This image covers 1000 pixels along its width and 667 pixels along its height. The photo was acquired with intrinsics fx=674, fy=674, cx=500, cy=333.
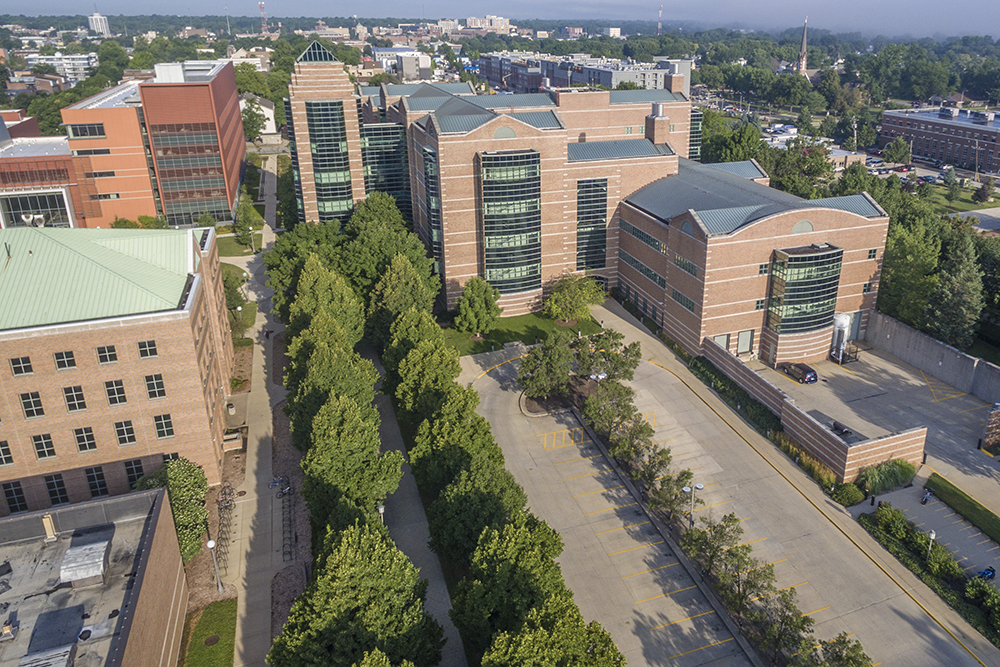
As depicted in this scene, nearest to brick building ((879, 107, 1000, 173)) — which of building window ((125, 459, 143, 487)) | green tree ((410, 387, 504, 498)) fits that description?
green tree ((410, 387, 504, 498))

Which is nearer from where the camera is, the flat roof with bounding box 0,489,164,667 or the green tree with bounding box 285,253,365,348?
the flat roof with bounding box 0,489,164,667

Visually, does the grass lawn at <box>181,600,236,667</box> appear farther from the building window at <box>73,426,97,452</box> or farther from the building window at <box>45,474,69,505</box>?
the building window at <box>45,474,69,505</box>

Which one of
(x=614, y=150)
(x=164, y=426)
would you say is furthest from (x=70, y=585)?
(x=614, y=150)

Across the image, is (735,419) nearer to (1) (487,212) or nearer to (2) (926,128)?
(1) (487,212)

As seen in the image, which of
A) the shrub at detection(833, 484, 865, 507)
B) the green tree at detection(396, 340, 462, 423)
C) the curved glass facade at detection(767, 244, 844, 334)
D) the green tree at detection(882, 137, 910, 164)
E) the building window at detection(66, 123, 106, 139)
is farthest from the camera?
the green tree at detection(882, 137, 910, 164)

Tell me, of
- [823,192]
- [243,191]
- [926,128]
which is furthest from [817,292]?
[926,128]

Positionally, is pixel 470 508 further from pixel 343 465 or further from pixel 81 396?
pixel 81 396

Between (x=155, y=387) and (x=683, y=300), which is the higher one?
(x=155, y=387)
